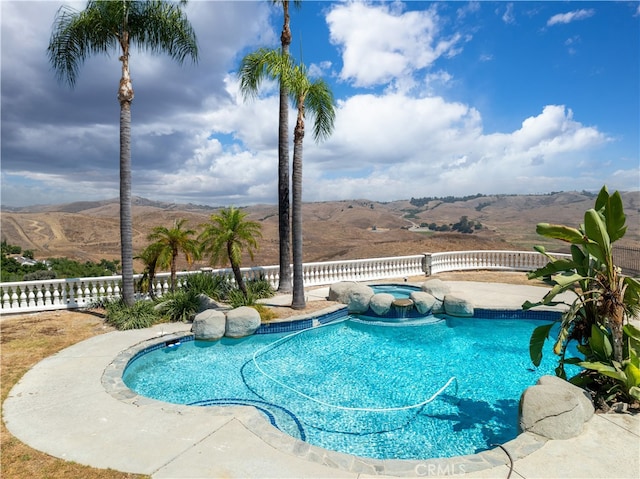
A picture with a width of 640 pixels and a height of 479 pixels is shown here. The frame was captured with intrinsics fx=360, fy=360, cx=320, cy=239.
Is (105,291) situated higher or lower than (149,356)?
higher

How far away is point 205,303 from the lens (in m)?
12.2

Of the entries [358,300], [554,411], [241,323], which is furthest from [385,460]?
[358,300]

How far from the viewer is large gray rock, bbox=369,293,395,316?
12711 millimetres

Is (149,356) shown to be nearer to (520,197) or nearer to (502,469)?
(502,469)

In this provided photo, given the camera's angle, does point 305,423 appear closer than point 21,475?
No

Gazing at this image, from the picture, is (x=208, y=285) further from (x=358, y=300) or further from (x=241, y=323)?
(x=358, y=300)

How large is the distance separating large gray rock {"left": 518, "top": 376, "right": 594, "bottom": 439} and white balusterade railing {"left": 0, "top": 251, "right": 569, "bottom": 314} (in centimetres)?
1160

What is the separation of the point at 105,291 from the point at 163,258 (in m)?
3.12

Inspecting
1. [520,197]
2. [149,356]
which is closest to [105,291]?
[149,356]

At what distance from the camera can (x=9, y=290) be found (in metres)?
12.9

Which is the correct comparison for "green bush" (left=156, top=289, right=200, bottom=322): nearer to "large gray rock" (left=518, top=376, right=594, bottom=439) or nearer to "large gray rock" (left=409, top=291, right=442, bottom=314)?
"large gray rock" (left=409, top=291, right=442, bottom=314)

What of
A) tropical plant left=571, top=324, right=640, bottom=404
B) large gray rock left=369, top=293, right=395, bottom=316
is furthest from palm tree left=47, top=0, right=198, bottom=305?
tropical plant left=571, top=324, right=640, bottom=404

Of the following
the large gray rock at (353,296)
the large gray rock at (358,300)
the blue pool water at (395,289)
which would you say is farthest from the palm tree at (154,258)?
the blue pool water at (395,289)

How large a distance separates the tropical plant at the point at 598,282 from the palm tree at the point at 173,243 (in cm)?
1038
